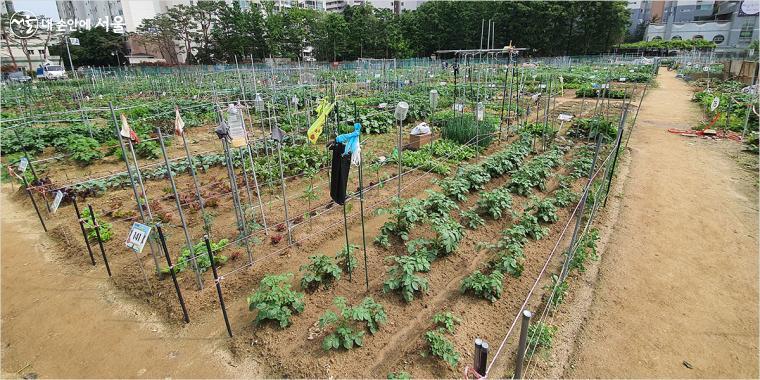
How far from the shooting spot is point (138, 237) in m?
4.11

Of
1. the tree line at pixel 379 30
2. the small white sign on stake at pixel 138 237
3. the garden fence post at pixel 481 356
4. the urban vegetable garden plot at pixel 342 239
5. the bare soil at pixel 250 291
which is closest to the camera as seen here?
the garden fence post at pixel 481 356

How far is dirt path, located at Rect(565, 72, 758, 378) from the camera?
383cm

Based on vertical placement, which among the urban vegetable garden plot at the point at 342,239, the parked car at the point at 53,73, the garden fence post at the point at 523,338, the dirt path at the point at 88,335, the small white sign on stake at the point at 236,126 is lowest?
the dirt path at the point at 88,335

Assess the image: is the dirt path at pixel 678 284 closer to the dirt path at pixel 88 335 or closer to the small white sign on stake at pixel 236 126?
the dirt path at pixel 88 335

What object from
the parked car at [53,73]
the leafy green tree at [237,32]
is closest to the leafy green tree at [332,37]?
the leafy green tree at [237,32]

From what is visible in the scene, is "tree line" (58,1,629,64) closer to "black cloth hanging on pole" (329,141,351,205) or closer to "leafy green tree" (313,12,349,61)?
"leafy green tree" (313,12,349,61)

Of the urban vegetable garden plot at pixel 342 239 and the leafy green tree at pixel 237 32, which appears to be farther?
the leafy green tree at pixel 237 32

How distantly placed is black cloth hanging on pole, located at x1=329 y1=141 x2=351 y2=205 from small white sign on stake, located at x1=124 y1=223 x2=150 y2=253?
6.74 feet

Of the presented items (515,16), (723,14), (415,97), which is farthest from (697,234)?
(723,14)

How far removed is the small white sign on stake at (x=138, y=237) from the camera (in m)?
4.04

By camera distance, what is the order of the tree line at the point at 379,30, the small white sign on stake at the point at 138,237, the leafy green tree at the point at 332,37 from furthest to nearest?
the leafy green tree at the point at 332,37, the tree line at the point at 379,30, the small white sign on stake at the point at 138,237

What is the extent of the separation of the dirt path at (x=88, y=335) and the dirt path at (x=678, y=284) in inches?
150

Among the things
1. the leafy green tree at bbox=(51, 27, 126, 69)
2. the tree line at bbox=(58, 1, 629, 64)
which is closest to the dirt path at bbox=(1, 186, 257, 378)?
the tree line at bbox=(58, 1, 629, 64)

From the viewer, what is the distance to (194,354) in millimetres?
3871
